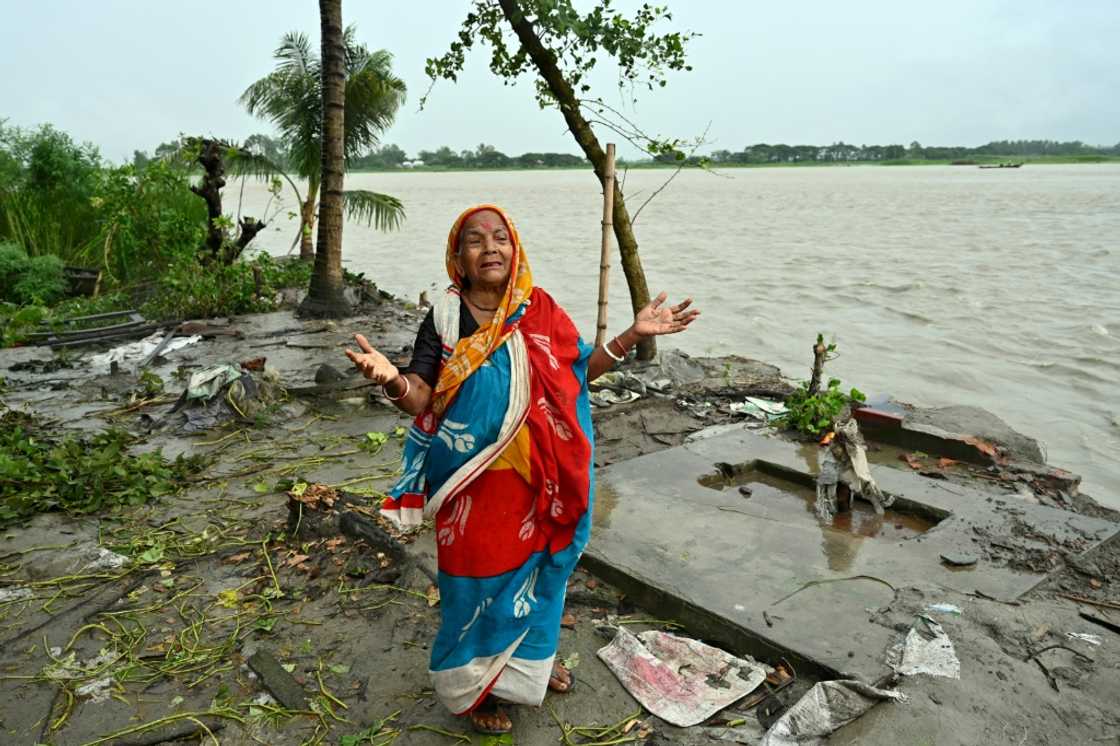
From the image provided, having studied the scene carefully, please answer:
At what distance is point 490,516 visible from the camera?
2.57 m

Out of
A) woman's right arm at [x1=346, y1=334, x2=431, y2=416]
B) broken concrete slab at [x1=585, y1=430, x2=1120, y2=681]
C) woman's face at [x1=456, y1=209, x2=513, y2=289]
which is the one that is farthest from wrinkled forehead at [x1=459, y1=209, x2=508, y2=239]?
broken concrete slab at [x1=585, y1=430, x2=1120, y2=681]

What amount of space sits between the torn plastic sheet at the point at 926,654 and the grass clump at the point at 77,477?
4.39 metres

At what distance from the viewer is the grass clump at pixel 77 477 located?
4840mm

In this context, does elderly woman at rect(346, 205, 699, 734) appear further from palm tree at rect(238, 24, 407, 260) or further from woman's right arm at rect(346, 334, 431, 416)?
palm tree at rect(238, 24, 407, 260)

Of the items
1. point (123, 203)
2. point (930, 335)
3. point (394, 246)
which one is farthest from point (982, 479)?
point (394, 246)

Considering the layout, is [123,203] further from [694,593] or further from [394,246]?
[394,246]

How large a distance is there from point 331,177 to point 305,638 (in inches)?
331

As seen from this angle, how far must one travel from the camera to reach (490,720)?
9.18 feet

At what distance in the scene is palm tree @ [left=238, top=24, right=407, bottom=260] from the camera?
14.3m

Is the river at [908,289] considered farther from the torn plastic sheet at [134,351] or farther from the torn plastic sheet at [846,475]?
the torn plastic sheet at [134,351]

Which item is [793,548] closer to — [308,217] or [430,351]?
[430,351]

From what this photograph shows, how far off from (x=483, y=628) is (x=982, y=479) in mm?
4281

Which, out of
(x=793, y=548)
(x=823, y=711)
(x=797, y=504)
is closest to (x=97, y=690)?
(x=823, y=711)

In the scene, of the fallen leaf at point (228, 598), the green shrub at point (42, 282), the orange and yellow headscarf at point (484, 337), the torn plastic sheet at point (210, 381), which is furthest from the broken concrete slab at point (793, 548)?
the green shrub at point (42, 282)
